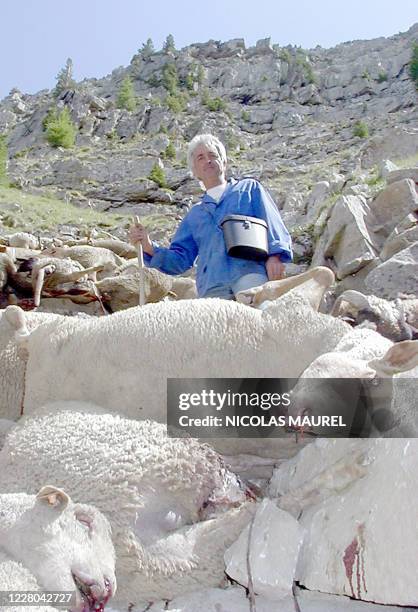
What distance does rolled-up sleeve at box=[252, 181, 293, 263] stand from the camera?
3375 mm

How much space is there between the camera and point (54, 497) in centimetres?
139

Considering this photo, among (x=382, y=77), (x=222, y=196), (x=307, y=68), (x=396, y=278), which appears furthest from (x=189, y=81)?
(x=222, y=196)

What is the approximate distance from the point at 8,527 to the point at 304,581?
70 cm

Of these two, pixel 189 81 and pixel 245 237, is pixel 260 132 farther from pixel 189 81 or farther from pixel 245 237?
pixel 245 237

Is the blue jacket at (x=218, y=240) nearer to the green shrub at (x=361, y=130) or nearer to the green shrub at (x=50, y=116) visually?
the green shrub at (x=361, y=130)

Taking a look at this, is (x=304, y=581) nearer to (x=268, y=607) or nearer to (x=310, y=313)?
(x=268, y=607)

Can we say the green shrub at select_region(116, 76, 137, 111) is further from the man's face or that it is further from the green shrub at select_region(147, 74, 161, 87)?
the man's face

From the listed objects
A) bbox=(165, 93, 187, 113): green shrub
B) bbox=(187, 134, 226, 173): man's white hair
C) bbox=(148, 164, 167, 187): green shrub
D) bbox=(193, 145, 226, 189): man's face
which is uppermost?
bbox=(165, 93, 187, 113): green shrub

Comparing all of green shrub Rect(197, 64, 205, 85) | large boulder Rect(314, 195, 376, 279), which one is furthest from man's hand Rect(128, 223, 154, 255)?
green shrub Rect(197, 64, 205, 85)

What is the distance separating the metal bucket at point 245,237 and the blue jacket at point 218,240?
0.06 m

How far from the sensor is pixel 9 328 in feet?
7.27

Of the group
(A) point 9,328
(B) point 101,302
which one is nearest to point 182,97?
(B) point 101,302

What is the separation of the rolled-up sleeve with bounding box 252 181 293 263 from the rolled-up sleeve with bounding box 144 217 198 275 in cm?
52

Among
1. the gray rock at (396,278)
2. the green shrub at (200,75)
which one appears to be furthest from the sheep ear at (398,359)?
the green shrub at (200,75)
